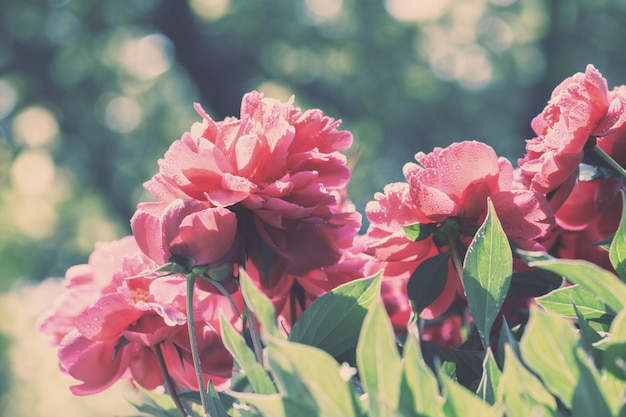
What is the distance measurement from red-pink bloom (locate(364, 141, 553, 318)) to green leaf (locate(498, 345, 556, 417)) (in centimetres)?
14

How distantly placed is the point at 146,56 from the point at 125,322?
5.59 metres

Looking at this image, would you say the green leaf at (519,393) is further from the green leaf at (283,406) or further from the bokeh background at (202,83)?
the bokeh background at (202,83)

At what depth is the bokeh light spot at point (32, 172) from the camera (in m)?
5.45

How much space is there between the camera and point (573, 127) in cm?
38

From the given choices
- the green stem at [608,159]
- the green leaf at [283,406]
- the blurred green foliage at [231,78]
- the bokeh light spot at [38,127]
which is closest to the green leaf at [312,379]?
the green leaf at [283,406]

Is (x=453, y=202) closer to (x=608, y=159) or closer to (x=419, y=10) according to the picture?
Result: (x=608, y=159)

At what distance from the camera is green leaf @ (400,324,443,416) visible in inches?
9.3

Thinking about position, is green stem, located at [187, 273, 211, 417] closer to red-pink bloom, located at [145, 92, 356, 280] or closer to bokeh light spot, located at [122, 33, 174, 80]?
red-pink bloom, located at [145, 92, 356, 280]

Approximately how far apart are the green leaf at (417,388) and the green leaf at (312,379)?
0.06 feet

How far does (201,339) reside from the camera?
41cm

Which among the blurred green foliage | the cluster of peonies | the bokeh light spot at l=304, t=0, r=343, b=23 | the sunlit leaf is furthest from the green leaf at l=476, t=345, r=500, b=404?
the bokeh light spot at l=304, t=0, r=343, b=23

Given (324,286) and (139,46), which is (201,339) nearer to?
(324,286)

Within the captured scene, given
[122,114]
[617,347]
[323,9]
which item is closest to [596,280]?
[617,347]

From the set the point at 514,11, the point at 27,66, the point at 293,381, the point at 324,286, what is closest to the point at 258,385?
the point at 293,381
